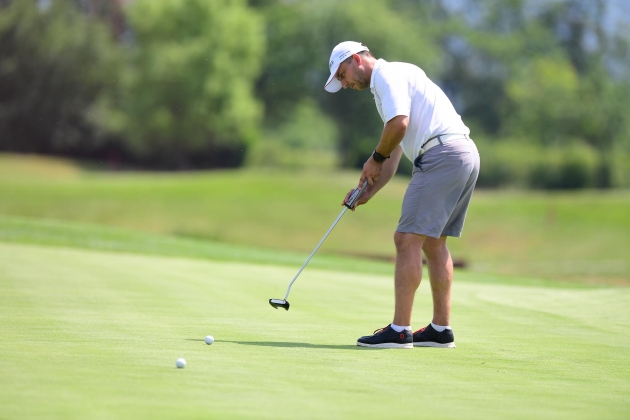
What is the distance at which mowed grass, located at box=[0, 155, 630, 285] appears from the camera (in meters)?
37.0

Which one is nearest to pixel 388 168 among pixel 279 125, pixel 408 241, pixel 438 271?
pixel 408 241

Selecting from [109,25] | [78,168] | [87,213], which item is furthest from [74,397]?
[109,25]

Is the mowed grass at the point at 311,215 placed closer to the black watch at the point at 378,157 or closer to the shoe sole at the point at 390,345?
the black watch at the point at 378,157

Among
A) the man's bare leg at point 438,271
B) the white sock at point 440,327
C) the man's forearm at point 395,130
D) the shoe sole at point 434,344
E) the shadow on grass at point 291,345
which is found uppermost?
the man's forearm at point 395,130

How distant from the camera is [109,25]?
66.8 meters

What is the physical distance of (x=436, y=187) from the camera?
607cm

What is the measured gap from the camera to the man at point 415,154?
5.98 metres

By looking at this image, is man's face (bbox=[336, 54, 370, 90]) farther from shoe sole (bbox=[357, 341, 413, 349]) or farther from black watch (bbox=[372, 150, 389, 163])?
shoe sole (bbox=[357, 341, 413, 349])

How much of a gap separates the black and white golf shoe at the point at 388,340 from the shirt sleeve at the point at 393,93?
1.36 m

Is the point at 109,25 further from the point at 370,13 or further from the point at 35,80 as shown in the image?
the point at 370,13

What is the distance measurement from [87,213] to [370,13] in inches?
1410

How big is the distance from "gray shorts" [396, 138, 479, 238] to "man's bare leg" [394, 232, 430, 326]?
0.08m

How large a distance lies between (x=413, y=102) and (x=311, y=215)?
114ft

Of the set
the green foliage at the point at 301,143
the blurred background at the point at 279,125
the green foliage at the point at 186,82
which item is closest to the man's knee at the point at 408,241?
the blurred background at the point at 279,125
